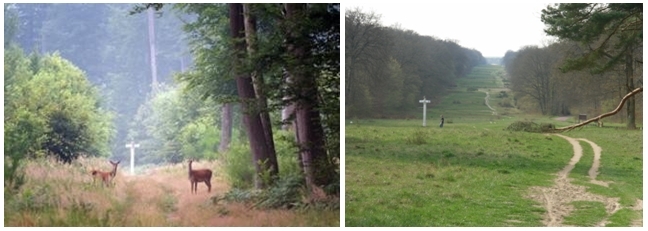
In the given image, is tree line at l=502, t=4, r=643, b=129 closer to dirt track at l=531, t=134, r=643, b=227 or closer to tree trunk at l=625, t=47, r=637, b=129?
tree trunk at l=625, t=47, r=637, b=129

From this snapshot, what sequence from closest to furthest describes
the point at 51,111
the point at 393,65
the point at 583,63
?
the point at 51,111 < the point at 583,63 < the point at 393,65

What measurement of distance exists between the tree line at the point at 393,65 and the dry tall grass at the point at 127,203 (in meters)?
0.88

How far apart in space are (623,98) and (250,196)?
2.72m

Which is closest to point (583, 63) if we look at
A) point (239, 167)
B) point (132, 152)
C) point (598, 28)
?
point (598, 28)

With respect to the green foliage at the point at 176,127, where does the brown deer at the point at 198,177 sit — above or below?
below

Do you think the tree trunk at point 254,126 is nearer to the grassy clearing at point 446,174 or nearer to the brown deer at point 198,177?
the brown deer at point 198,177

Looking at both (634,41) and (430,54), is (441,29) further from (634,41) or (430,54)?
(634,41)

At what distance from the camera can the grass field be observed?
5793 mm

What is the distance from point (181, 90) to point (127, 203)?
87 centimetres

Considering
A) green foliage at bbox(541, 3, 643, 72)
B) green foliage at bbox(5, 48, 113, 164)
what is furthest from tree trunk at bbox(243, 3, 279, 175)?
green foliage at bbox(541, 3, 643, 72)

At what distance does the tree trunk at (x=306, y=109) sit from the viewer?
5.73 meters

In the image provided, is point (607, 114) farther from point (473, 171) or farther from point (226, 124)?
point (226, 124)

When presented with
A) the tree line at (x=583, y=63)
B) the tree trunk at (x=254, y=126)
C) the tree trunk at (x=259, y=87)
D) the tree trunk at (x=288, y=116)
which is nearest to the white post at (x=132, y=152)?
the tree trunk at (x=254, y=126)

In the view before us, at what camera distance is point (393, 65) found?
607 centimetres
